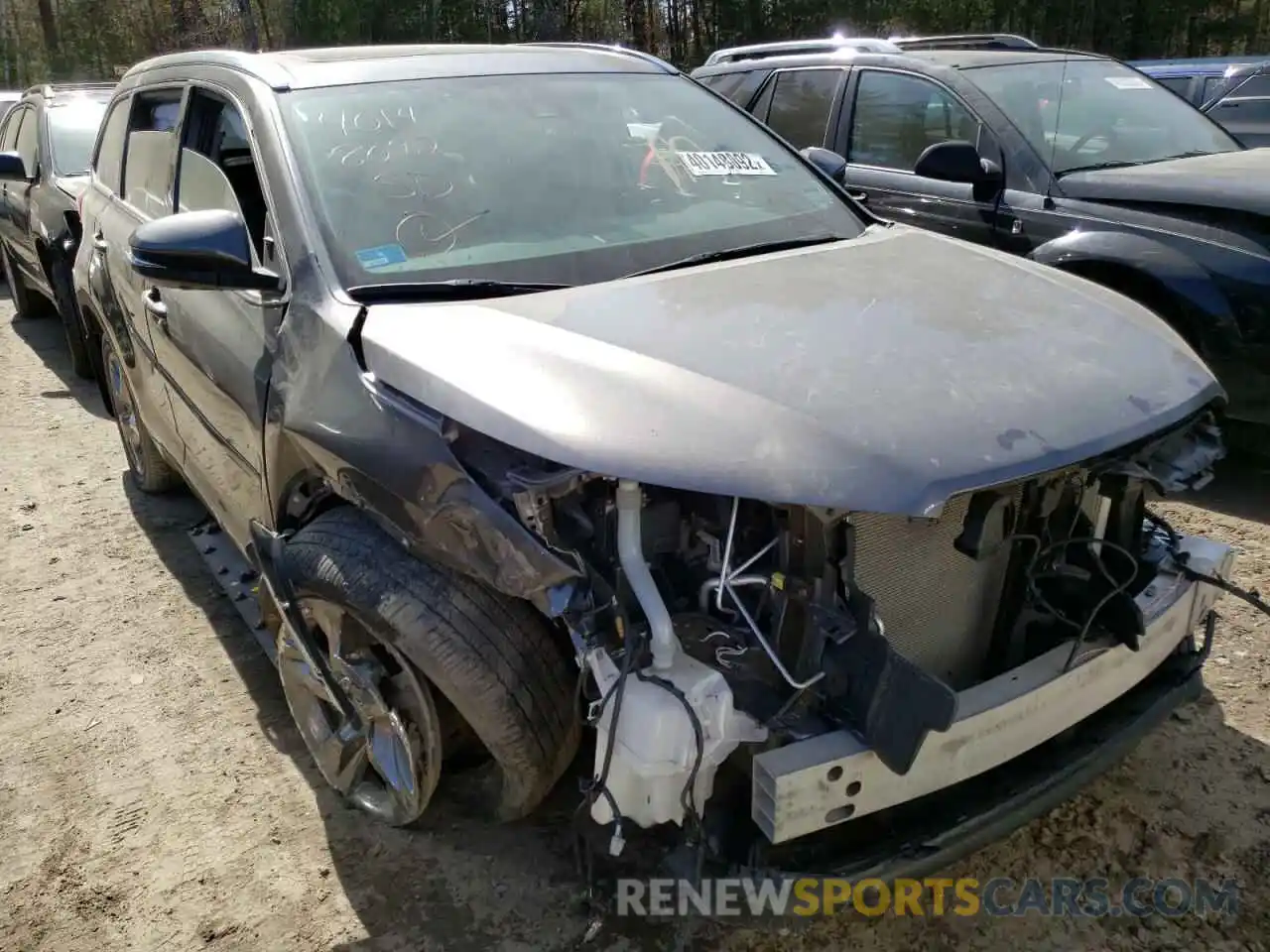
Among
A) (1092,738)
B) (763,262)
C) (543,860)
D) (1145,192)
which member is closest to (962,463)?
(1092,738)

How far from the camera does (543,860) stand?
2.48m

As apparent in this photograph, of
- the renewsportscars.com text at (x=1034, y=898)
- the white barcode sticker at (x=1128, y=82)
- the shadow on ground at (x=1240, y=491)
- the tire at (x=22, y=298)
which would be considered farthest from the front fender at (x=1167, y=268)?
the tire at (x=22, y=298)

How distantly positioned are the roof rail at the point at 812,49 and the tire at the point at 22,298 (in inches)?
228

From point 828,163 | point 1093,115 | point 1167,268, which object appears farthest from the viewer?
point 1093,115

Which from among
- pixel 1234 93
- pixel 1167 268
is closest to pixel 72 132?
pixel 1167 268

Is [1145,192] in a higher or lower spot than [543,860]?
higher

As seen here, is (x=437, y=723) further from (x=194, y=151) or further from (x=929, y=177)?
(x=929, y=177)

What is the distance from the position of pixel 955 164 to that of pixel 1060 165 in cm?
56

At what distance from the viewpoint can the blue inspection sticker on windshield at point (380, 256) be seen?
2.41m

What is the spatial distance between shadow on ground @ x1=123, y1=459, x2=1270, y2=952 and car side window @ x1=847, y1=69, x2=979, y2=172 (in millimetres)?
3172

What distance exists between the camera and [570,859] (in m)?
2.48

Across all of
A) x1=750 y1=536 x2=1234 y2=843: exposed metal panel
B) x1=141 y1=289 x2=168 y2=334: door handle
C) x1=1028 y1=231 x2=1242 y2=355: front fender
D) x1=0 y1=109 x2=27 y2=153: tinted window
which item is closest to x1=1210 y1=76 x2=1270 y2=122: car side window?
x1=1028 y1=231 x2=1242 y2=355: front fender

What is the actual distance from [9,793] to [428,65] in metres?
2.39

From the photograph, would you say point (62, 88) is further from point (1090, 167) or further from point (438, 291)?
point (1090, 167)
